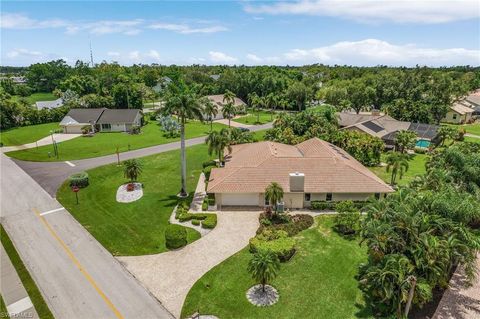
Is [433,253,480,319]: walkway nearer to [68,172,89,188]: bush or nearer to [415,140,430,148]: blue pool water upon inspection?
[68,172,89,188]: bush

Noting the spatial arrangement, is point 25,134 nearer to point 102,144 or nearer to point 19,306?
point 102,144

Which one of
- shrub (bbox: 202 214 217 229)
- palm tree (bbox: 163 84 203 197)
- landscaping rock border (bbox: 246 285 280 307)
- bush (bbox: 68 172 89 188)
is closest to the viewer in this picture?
landscaping rock border (bbox: 246 285 280 307)

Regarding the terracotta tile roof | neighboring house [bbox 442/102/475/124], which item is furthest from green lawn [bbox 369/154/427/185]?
neighboring house [bbox 442/102/475/124]

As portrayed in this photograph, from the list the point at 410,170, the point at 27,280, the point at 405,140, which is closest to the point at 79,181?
the point at 27,280

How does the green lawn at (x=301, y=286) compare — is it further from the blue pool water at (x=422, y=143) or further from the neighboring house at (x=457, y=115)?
the neighboring house at (x=457, y=115)

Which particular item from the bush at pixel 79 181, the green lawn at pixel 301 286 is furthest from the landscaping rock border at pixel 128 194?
the green lawn at pixel 301 286

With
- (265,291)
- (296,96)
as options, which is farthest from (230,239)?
(296,96)

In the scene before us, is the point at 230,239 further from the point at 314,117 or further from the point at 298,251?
the point at 314,117
